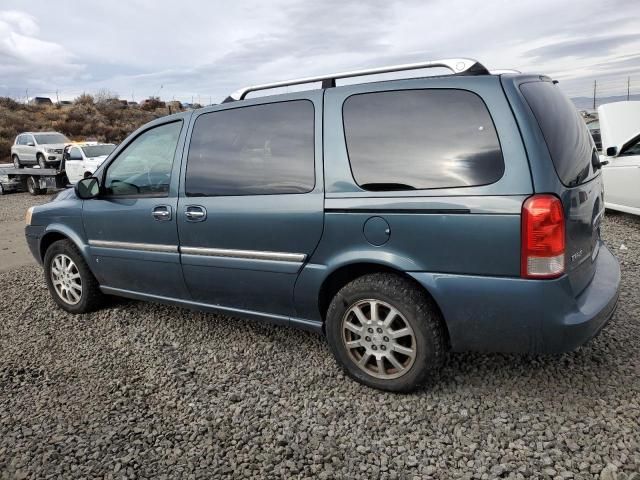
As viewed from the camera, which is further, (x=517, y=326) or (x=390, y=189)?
(x=390, y=189)

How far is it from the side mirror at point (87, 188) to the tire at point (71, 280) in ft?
1.86

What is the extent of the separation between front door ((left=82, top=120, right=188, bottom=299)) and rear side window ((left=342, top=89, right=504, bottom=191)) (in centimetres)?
148

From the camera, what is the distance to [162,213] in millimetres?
3646

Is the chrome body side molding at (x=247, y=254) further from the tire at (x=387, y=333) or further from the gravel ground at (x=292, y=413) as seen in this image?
the gravel ground at (x=292, y=413)

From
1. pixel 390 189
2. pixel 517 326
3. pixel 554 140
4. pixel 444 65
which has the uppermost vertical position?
pixel 444 65

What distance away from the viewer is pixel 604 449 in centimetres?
235

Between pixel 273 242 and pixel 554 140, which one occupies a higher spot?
pixel 554 140

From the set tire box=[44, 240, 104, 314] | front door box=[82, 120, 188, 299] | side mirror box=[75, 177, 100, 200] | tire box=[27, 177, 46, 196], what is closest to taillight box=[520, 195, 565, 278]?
front door box=[82, 120, 188, 299]

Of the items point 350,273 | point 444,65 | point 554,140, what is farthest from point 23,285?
point 554,140

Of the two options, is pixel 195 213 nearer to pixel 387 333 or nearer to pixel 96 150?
pixel 387 333

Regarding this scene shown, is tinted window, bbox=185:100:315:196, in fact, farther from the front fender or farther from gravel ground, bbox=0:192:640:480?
the front fender

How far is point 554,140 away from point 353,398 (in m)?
1.80

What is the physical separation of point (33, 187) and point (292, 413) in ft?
60.8

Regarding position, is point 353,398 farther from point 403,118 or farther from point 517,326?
point 403,118
